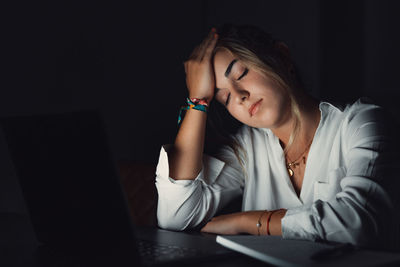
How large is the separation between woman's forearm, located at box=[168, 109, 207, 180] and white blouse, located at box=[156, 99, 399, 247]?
3 cm

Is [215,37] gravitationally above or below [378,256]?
above

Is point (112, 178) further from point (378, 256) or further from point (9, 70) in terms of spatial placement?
point (9, 70)

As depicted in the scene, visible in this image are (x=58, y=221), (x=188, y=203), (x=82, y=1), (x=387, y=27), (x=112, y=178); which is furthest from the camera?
(x=387, y=27)

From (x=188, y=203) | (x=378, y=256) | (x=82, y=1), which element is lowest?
(x=188, y=203)

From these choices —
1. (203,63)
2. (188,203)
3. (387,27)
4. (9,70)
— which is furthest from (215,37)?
(387,27)

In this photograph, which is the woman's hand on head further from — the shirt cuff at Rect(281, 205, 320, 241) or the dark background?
the shirt cuff at Rect(281, 205, 320, 241)

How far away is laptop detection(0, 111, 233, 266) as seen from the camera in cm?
70

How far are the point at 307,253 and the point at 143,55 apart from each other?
1437mm

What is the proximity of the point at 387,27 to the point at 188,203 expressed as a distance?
1.25 metres

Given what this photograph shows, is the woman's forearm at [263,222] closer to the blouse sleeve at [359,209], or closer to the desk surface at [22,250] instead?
the blouse sleeve at [359,209]

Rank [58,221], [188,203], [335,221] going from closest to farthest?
[58,221] < [335,221] < [188,203]

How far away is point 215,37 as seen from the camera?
151cm

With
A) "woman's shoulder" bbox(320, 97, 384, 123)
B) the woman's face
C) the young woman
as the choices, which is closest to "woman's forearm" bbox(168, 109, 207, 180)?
the young woman

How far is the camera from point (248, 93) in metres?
1.42
